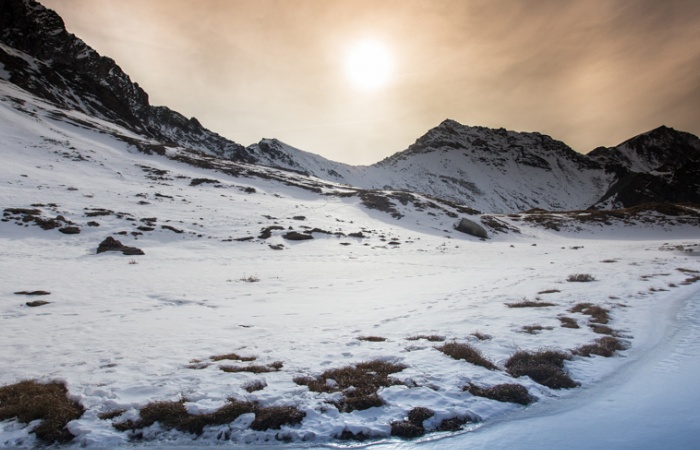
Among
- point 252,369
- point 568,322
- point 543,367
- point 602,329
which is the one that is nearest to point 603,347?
point 602,329

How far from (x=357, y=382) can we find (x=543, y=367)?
3805mm

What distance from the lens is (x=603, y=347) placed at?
26.1 ft

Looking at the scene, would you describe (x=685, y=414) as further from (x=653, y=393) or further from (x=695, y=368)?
(x=695, y=368)

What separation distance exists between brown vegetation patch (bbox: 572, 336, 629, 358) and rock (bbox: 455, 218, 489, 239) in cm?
3973

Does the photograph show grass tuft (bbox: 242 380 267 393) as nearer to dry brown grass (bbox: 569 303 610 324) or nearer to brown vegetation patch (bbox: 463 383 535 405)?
brown vegetation patch (bbox: 463 383 535 405)

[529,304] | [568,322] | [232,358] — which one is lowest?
[232,358]

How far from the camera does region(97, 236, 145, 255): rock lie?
20.5 metres

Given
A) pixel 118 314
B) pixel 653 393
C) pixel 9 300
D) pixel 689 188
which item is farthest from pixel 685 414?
pixel 689 188

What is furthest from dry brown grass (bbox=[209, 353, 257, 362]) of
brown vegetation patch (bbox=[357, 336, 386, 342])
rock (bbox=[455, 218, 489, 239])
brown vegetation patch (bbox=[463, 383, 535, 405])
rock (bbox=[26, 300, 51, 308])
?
rock (bbox=[455, 218, 489, 239])

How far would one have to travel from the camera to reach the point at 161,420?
5.25 meters

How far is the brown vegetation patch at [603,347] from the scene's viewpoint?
25.3 feet

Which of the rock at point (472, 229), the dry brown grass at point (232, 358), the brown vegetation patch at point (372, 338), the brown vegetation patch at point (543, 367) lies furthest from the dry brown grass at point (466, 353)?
the rock at point (472, 229)

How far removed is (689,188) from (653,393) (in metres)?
197

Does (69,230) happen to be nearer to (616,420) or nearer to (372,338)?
(372,338)
